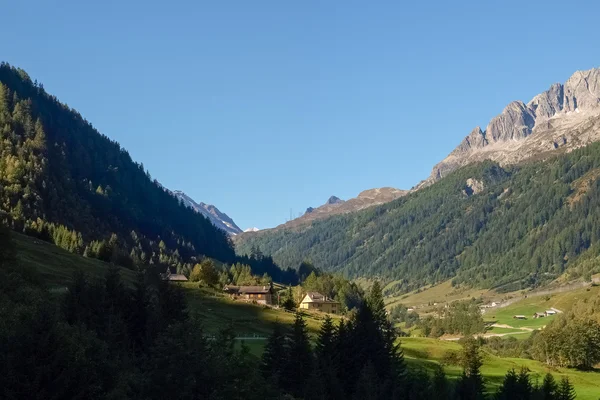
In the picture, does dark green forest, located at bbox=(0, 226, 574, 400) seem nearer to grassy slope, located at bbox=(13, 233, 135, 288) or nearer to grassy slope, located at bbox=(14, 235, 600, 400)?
grassy slope, located at bbox=(14, 235, 600, 400)

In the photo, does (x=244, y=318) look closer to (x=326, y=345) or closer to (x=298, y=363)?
(x=326, y=345)

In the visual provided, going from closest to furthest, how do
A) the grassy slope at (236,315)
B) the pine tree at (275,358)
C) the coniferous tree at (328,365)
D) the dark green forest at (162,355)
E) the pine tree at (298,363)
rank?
the dark green forest at (162,355) < the coniferous tree at (328,365) < the pine tree at (298,363) < the pine tree at (275,358) < the grassy slope at (236,315)

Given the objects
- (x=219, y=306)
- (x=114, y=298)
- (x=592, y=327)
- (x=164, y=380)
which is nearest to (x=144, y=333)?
(x=114, y=298)

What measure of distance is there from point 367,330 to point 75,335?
61829 mm

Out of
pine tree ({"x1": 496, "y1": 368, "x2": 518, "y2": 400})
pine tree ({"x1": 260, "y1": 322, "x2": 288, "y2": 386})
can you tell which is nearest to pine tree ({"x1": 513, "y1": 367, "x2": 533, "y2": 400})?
pine tree ({"x1": 496, "y1": 368, "x2": 518, "y2": 400})

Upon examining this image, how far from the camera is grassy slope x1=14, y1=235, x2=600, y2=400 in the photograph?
127m

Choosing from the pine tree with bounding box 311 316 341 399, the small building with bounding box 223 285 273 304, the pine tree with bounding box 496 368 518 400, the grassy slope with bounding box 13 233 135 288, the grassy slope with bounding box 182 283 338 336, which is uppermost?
the grassy slope with bounding box 13 233 135 288

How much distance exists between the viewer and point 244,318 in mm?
143875

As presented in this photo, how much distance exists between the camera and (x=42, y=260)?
136875 mm

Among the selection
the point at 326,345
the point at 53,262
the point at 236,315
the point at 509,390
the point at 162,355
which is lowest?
the point at 509,390

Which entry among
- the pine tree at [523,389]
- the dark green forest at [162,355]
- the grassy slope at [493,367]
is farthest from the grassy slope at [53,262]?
the pine tree at [523,389]

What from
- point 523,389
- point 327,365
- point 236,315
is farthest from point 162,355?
point 236,315

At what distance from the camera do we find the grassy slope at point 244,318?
127 m

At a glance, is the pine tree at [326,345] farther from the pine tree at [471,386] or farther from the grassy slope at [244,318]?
the pine tree at [471,386]
